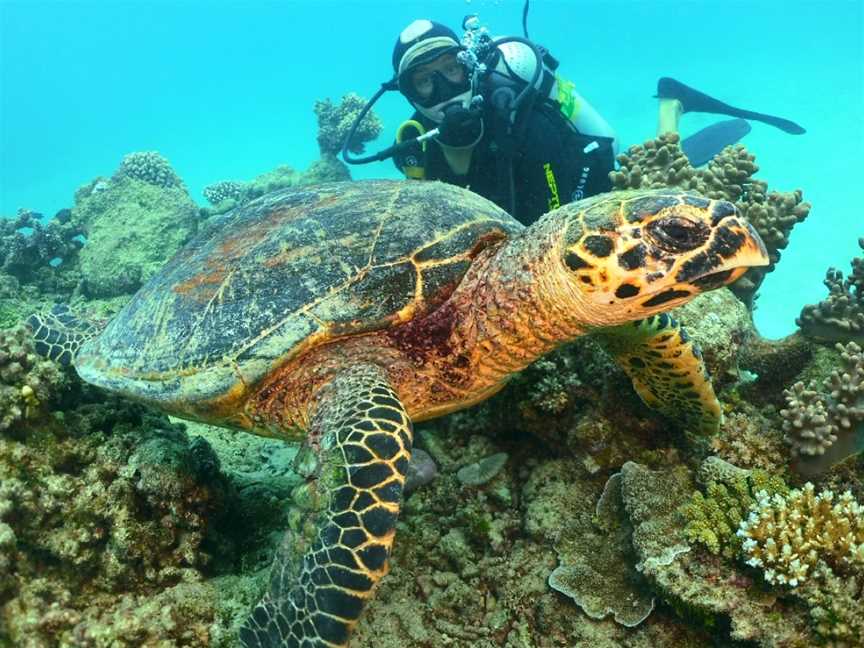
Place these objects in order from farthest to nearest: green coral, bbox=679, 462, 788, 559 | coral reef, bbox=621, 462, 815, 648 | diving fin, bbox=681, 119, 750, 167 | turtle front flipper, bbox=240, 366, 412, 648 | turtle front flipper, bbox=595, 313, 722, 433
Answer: diving fin, bbox=681, 119, 750, 167 → turtle front flipper, bbox=595, 313, 722, 433 → green coral, bbox=679, 462, 788, 559 → coral reef, bbox=621, 462, 815, 648 → turtle front flipper, bbox=240, 366, 412, 648

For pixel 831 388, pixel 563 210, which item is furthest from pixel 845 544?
pixel 563 210

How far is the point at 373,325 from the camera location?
9.16 feet

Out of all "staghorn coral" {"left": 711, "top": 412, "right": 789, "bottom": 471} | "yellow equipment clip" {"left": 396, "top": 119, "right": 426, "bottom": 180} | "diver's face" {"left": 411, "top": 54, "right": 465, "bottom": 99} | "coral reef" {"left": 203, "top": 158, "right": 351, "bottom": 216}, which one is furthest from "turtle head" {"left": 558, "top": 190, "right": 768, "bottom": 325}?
"coral reef" {"left": 203, "top": 158, "right": 351, "bottom": 216}

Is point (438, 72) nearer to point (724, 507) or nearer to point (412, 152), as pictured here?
point (412, 152)

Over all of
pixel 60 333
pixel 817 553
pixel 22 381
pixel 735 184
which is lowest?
pixel 817 553

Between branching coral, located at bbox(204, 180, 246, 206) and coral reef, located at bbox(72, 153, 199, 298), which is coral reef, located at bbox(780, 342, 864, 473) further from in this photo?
branching coral, located at bbox(204, 180, 246, 206)

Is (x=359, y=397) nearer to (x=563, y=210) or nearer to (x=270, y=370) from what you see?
(x=270, y=370)

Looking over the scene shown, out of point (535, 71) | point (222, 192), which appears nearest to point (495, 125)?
point (535, 71)

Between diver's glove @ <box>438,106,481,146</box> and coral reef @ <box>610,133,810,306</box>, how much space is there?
1721 mm

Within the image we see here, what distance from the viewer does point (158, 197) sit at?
35.6ft

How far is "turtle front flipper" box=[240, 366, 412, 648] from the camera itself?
2051 millimetres

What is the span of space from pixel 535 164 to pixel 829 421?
14.3 ft

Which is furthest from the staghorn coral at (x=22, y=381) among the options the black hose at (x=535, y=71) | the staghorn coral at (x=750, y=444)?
the black hose at (x=535, y=71)

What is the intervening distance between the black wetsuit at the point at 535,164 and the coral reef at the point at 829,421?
383cm
